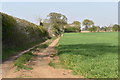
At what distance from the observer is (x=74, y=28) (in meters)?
111

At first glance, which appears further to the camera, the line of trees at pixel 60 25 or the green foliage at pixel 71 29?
the green foliage at pixel 71 29

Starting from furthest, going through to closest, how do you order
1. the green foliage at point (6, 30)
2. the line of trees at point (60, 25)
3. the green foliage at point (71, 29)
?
the green foliage at point (71, 29)
the line of trees at point (60, 25)
the green foliage at point (6, 30)

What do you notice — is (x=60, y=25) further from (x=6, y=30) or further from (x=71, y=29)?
(x=6, y=30)

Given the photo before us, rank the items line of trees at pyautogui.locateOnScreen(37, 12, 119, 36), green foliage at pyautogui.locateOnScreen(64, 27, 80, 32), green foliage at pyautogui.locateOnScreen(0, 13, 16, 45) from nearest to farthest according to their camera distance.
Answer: green foliage at pyautogui.locateOnScreen(0, 13, 16, 45) → line of trees at pyautogui.locateOnScreen(37, 12, 119, 36) → green foliage at pyautogui.locateOnScreen(64, 27, 80, 32)

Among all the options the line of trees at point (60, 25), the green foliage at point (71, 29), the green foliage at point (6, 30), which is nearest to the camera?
the green foliage at point (6, 30)

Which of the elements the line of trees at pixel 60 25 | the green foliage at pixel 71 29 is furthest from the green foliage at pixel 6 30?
the green foliage at pixel 71 29

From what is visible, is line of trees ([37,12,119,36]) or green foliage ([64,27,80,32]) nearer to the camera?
line of trees ([37,12,119,36])

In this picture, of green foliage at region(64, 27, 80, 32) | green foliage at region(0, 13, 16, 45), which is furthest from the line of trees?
green foliage at region(0, 13, 16, 45)

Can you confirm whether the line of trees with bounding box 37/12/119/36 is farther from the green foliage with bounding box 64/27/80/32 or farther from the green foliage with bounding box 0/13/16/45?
the green foliage with bounding box 0/13/16/45

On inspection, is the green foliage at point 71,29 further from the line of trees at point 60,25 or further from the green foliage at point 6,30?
the green foliage at point 6,30

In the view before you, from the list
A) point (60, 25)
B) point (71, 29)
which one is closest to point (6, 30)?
point (60, 25)

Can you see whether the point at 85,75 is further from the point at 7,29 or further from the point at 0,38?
the point at 7,29

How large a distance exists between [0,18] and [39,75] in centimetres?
671

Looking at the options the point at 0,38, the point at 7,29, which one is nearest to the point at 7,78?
the point at 0,38
